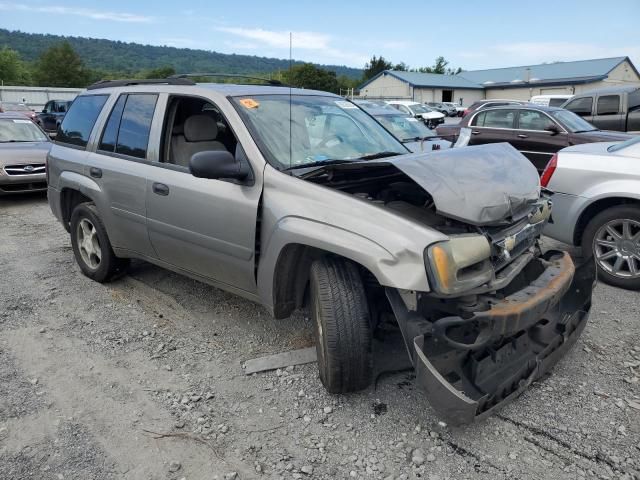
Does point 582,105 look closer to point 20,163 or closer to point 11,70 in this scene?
point 20,163

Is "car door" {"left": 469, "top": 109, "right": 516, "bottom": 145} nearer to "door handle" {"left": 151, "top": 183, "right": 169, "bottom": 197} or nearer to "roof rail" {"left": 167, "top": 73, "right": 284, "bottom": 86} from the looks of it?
"roof rail" {"left": 167, "top": 73, "right": 284, "bottom": 86}

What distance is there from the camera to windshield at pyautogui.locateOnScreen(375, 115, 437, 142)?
9570 millimetres

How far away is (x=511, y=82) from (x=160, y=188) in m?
52.4

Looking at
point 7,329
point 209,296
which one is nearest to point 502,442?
point 209,296

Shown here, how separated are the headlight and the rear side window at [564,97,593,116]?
12983 mm

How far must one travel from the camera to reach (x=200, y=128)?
14.2 ft

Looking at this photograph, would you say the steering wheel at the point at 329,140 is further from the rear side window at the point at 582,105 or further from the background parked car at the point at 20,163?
the rear side window at the point at 582,105

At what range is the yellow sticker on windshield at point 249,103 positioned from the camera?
12.3ft

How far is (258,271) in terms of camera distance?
3.42 meters

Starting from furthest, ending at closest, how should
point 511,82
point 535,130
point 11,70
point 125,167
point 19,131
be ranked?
point 11,70 < point 511,82 < point 19,131 < point 535,130 < point 125,167

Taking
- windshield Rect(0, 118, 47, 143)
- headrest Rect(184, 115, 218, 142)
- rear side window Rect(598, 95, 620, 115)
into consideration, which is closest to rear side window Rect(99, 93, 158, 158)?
headrest Rect(184, 115, 218, 142)

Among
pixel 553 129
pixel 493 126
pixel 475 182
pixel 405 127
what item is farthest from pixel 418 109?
pixel 475 182

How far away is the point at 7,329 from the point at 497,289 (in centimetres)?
378

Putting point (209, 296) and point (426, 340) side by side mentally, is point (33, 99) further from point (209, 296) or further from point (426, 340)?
point (426, 340)
